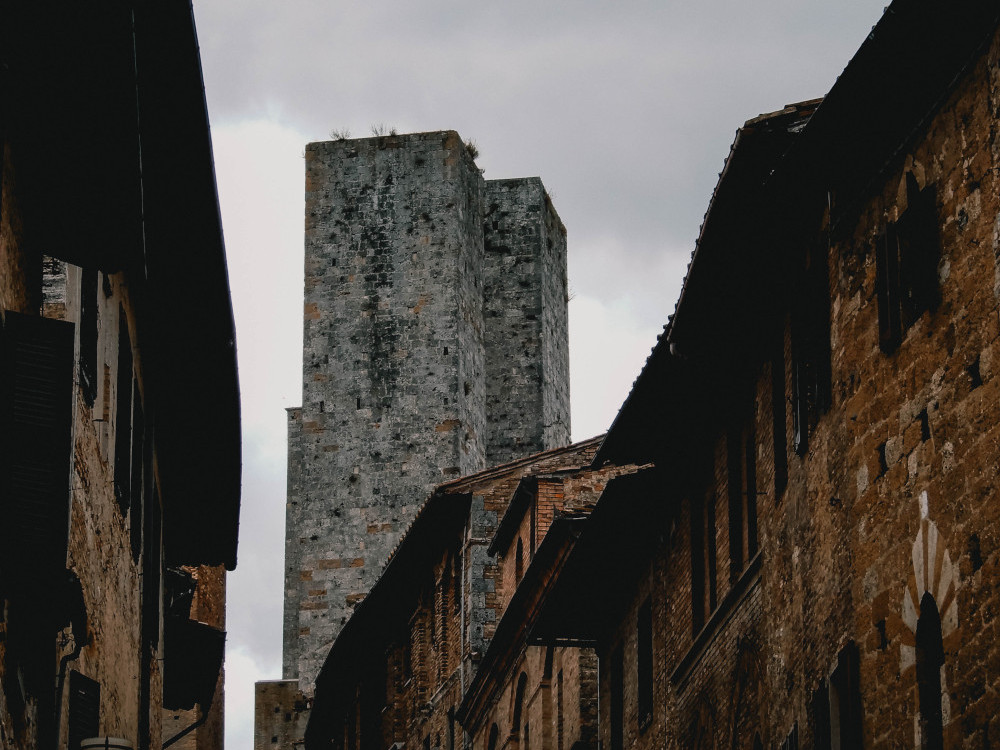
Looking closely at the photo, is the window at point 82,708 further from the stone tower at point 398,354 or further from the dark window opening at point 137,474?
the stone tower at point 398,354

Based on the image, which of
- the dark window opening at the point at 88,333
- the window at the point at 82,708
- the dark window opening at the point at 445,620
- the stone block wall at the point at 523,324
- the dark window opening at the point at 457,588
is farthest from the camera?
the stone block wall at the point at 523,324

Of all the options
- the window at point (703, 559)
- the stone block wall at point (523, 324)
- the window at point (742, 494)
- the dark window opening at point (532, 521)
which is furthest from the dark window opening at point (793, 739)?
the stone block wall at point (523, 324)

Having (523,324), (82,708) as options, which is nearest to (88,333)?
(82,708)

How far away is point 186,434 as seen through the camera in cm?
1961

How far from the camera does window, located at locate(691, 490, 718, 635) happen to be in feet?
56.9

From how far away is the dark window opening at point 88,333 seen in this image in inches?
508

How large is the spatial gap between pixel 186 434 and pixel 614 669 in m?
5.24

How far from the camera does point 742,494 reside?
16.3 m

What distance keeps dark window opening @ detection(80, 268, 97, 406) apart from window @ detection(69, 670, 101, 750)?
1.73m

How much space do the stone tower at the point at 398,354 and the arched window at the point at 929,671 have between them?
1266 inches

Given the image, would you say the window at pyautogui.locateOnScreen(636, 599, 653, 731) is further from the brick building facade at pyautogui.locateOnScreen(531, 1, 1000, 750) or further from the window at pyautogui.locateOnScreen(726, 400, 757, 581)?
the window at pyautogui.locateOnScreen(726, 400, 757, 581)

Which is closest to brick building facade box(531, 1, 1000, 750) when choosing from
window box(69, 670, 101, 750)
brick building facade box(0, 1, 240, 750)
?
brick building facade box(0, 1, 240, 750)

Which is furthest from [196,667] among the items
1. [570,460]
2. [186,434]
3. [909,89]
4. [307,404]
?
[307,404]

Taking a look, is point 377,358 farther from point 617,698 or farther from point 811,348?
point 811,348
